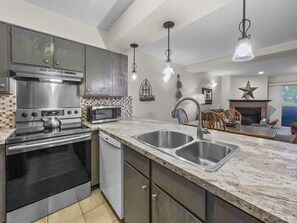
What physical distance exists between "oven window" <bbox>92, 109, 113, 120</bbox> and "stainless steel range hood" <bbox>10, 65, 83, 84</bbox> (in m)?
0.50

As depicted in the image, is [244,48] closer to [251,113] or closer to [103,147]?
[103,147]

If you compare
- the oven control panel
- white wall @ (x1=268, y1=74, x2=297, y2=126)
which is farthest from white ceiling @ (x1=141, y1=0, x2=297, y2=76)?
white wall @ (x1=268, y1=74, x2=297, y2=126)

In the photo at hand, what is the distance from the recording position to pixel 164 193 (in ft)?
2.94

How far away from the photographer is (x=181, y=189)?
0.78 meters

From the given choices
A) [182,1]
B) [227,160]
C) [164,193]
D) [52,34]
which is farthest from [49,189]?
[182,1]

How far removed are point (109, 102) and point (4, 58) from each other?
4.67ft

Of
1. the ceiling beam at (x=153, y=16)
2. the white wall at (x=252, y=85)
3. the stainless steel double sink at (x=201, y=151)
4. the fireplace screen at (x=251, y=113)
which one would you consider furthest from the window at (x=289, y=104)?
the stainless steel double sink at (x=201, y=151)

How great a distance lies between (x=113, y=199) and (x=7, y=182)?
0.95 metres

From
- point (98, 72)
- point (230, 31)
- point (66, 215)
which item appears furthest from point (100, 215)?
point (230, 31)

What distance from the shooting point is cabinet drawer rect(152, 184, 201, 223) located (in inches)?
29.9

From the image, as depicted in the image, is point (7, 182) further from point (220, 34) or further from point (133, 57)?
point (220, 34)

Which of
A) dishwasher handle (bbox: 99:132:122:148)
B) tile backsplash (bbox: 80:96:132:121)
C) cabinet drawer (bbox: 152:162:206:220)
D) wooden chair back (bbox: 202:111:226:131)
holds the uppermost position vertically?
tile backsplash (bbox: 80:96:132:121)

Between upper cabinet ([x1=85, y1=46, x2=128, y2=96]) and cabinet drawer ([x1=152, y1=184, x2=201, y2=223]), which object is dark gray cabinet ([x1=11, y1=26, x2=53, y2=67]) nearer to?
upper cabinet ([x1=85, y1=46, x2=128, y2=96])

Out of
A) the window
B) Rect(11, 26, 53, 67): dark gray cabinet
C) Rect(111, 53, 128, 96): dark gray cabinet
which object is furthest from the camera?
the window
